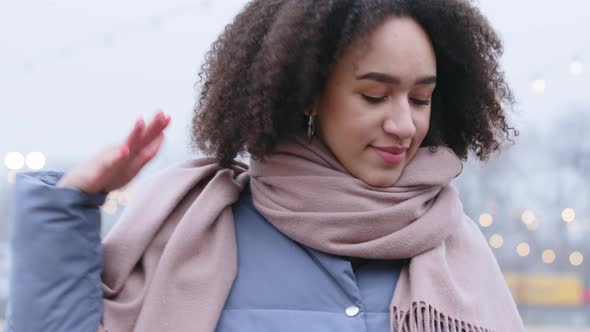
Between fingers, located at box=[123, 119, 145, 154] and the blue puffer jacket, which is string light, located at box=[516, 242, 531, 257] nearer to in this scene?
the blue puffer jacket

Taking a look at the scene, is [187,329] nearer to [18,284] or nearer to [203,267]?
[203,267]

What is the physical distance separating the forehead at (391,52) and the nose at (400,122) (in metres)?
0.05

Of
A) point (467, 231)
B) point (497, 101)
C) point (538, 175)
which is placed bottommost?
point (538, 175)

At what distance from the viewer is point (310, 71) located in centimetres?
143

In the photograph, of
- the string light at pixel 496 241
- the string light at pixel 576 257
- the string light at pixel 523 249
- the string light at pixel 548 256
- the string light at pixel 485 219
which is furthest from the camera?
the string light at pixel 576 257

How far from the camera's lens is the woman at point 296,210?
1346mm

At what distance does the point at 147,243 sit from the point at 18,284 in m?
0.19

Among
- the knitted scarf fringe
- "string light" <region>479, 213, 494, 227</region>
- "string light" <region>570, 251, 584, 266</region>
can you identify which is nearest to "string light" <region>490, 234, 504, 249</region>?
"string light" <region>479, 213, 494, 227</region>

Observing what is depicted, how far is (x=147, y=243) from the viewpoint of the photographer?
142 cm

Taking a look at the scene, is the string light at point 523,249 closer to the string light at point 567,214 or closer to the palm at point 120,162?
the string light at point 567,214

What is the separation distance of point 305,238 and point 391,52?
0.29 m

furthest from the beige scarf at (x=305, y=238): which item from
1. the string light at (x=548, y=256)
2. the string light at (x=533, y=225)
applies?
the string light at (x=548, y=256)

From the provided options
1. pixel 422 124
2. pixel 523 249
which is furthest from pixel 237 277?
pixel 523 249

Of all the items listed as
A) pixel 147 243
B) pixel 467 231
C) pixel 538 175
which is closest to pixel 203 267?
pixel 147 243
